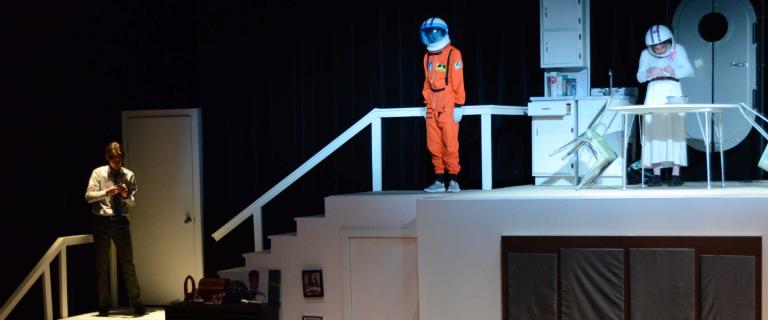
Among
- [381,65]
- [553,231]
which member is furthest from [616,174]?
[381,65]

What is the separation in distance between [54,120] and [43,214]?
2.79ft

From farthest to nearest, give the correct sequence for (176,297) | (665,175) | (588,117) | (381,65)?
1. (176,297)
2. (381,65)
3. (588,117)
4. (665,175)

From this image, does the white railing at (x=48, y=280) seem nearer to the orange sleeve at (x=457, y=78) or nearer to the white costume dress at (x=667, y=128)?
the orange sleeve at (x=457, y=78)

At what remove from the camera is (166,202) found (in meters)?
8.70

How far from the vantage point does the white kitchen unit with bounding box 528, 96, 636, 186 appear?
7082 millimetres

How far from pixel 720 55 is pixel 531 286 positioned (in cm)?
274

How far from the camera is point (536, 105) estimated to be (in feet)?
23.5

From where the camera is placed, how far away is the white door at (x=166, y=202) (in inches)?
339

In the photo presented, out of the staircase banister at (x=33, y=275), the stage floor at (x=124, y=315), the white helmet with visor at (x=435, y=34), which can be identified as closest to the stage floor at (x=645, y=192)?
the white helmet with visor at (x=435, y=34)

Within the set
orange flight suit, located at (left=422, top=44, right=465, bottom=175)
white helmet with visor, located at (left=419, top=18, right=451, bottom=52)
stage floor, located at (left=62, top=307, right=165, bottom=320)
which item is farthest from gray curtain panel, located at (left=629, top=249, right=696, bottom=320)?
stage floor, located at (left=62, top=307, right=165, bottom=320)

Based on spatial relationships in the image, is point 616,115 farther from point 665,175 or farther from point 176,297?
point 176,297

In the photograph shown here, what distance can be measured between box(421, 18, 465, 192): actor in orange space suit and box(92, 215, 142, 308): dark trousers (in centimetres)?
272

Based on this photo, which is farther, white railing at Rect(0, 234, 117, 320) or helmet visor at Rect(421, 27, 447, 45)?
white railing at Rect(0, 234, 117, 320)

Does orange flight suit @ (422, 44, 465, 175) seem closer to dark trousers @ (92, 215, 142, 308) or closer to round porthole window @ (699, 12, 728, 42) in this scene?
round porthole window @ (699, 12, 728, 42)
